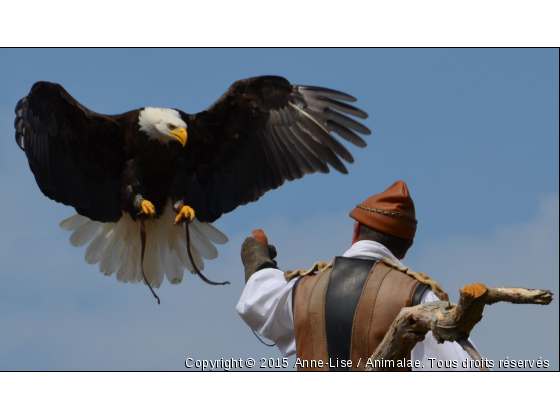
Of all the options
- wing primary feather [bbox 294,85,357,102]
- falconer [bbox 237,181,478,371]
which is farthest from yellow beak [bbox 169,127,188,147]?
falconer [bbox 237,181,478,371]

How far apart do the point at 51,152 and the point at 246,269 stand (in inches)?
63.2

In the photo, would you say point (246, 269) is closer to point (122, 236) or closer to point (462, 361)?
point (462, 361)

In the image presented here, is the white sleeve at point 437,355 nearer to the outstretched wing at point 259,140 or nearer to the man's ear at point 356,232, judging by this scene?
the man's ear at point 356,232

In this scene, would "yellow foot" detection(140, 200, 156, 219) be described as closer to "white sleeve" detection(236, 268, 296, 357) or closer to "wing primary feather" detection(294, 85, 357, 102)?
"wing primary feather" detection(294, 85, 357, 102)

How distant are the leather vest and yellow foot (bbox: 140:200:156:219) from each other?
158 centimetres

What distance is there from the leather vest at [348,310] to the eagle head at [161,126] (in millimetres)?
1654

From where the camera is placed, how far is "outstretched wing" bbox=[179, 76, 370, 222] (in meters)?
4.73

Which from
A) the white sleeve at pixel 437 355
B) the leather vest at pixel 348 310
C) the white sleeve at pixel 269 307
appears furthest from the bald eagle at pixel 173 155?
the white sleeve at pixel 437 355

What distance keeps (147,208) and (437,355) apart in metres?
2.09

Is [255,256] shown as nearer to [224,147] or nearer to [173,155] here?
[173,155]

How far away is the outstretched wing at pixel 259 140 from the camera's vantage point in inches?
186

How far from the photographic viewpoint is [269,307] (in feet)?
10.9

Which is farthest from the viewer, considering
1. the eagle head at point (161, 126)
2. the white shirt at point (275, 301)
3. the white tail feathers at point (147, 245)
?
the white tail feathers at point (147, 245)

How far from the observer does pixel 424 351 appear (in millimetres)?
3008
